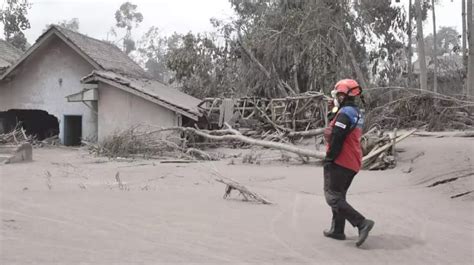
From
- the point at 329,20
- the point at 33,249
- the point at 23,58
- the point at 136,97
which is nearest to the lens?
the point at 33,249

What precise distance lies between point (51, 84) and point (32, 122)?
4.08 metres

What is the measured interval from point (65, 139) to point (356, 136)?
63.3ft

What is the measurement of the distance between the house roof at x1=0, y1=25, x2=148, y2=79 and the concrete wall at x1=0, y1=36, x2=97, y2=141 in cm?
62

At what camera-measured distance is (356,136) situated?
18.7 feet

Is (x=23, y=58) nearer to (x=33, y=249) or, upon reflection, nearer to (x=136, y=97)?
(x=136, y=97)

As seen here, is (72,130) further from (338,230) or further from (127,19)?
(127,19)

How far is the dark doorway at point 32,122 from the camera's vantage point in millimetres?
24428

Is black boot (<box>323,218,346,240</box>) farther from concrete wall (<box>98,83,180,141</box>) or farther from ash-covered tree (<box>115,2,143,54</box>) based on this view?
ash-covered tree (<box>115,2,143,54</box>)

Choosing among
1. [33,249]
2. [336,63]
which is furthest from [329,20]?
[33,249]

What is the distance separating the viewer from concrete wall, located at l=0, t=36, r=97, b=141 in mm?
22453

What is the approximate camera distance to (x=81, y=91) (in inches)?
830

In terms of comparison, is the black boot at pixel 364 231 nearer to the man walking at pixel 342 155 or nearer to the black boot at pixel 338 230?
the man walking at pixel 342 155

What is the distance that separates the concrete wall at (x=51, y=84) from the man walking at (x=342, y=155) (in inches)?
699

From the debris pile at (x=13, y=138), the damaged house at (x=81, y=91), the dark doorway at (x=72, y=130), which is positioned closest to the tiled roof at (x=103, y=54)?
the damaged house at (x=81, y=91)
